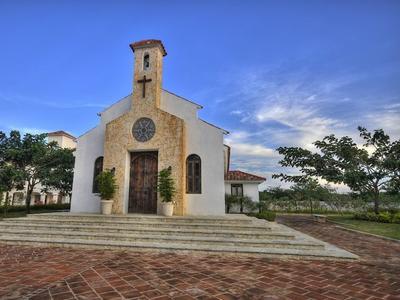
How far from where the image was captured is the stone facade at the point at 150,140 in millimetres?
12195

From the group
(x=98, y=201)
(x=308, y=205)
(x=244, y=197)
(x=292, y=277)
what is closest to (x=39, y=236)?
(x=98, y=201)

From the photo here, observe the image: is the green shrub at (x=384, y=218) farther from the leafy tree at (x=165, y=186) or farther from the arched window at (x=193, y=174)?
the leafy tree at (x=165, y=186)

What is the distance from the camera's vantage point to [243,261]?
6578 mm

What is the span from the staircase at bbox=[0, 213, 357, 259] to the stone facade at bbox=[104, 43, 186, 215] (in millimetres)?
2084

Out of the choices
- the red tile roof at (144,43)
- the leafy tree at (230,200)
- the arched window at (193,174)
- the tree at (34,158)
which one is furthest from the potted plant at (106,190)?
the leafy tree at (230,200)

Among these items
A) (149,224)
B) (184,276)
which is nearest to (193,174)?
(149,224)

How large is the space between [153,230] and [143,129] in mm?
5525

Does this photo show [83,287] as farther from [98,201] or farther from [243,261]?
[98,201]

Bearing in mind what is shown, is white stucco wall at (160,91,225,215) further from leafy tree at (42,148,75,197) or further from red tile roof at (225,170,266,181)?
red tile roof at (225,170,266,181)

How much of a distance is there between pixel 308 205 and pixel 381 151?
516 inches

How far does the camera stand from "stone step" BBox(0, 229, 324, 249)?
25.9ft

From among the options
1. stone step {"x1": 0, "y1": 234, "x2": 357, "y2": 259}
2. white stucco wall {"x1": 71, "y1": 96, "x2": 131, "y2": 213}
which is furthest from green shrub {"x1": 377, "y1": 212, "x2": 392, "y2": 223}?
white stucco wall {"x1": 71, "y1": 96, "x2": 131, "y2": 213}

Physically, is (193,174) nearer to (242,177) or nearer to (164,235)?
(164,235)

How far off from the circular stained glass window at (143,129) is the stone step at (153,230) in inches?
188
